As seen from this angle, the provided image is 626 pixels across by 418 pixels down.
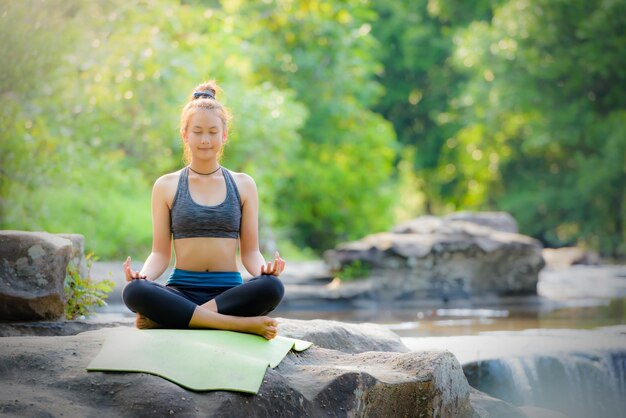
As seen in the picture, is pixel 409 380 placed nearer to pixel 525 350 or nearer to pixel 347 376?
pixel 347 376

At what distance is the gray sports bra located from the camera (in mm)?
4953

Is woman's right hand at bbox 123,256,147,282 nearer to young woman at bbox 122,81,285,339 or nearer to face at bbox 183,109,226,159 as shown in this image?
young woman at bbox 122,81,285,339

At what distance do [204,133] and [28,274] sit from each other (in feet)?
4.32

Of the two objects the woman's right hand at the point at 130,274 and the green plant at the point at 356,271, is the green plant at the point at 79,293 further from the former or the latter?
the green plant at the point at 356,271

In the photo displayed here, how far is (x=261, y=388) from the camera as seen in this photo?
13.5 ft

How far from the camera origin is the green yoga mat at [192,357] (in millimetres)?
4062

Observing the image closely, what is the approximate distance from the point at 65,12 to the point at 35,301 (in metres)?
7.78

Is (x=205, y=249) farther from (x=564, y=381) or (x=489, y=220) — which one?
(x=489, y=220)

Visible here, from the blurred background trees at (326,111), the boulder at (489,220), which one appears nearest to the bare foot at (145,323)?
the blurred background trees at (326,111)

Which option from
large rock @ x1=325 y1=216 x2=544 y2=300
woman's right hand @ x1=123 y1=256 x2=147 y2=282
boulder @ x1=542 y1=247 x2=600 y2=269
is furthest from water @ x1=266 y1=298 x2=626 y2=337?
boulder @ x1=542 y1=247 x2=600 y2=269

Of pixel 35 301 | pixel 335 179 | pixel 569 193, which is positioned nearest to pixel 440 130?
pixel 569 193

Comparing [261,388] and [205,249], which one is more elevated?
[205,249]

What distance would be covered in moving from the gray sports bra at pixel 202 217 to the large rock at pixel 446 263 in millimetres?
8244

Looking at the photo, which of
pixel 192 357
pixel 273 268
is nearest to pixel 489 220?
pixel 273 268
